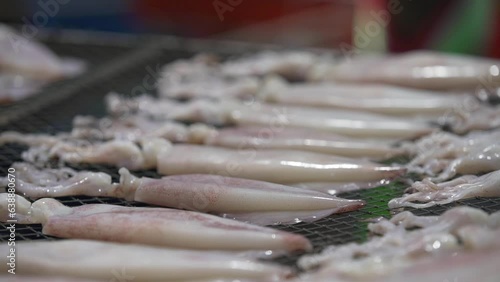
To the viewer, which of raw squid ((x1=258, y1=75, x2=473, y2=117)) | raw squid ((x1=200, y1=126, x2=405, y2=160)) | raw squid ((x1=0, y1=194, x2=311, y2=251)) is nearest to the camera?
raw squid ((x1=0, y1=194, x2=311, y2=251))

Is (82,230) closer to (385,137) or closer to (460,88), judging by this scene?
(385,137)

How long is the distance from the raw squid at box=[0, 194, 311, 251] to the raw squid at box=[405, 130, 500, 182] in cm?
83

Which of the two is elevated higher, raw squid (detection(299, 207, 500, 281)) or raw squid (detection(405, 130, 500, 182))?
raw squid (detection(405, 130, 500, 182))

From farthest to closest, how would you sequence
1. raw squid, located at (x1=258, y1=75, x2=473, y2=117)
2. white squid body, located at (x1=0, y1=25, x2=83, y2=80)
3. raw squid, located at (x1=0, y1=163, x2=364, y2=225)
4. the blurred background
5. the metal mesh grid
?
the blurred background
white squid body, located at (x1=0, y1=25, x2=83, y2=80)
raw squid, located at (x1=258, y1=75, x2=473, y2=117)
raw squid, located at (x1=0, y1=163, x2=364, y2=225)
the metal mesh grid

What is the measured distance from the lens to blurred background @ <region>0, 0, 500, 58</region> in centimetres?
577

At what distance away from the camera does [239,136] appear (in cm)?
303

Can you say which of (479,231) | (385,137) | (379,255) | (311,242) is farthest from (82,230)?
(385,137)

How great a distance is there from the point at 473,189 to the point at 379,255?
0.65m

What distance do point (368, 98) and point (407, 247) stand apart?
5.45 feet

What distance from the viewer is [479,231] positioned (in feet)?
6.21

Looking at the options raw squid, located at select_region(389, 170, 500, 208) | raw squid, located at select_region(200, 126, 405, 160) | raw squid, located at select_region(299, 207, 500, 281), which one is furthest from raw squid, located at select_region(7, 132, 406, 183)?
raw squid, located at select_region(299, 207, 500, 281)

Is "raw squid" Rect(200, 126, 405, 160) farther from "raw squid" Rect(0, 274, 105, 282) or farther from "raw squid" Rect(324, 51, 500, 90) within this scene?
"raw squid" Rect(0, 274, 105, 282)

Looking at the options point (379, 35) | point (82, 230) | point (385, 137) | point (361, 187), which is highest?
point (379, 35)

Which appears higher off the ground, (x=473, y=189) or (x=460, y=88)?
(x=460, y=88)
